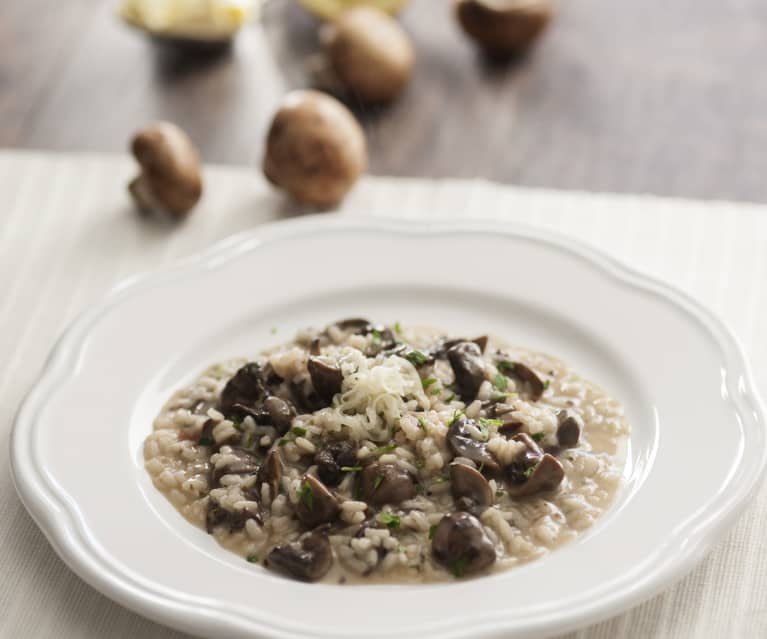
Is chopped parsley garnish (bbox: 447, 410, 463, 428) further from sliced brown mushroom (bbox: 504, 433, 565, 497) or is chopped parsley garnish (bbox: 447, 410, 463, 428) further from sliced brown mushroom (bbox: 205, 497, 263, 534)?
sliced brown mushroom (bbox: 205, 497, 263, 534)

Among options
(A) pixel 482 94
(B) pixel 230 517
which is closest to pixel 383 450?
(B) pixel 230 517

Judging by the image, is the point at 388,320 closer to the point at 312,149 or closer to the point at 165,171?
the point at 312,149

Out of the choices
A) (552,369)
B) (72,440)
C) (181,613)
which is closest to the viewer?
(181,613)

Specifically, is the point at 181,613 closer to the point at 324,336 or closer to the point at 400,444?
the point at 400,444

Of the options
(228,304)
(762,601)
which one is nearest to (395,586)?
(762,601)

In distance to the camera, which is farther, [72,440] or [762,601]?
[72,440]

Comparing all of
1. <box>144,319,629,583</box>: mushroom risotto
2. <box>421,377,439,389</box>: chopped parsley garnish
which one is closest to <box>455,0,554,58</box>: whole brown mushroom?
<box>144,319,629,583</box>: mushroom risotto

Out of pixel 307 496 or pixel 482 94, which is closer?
pixel 307 496
